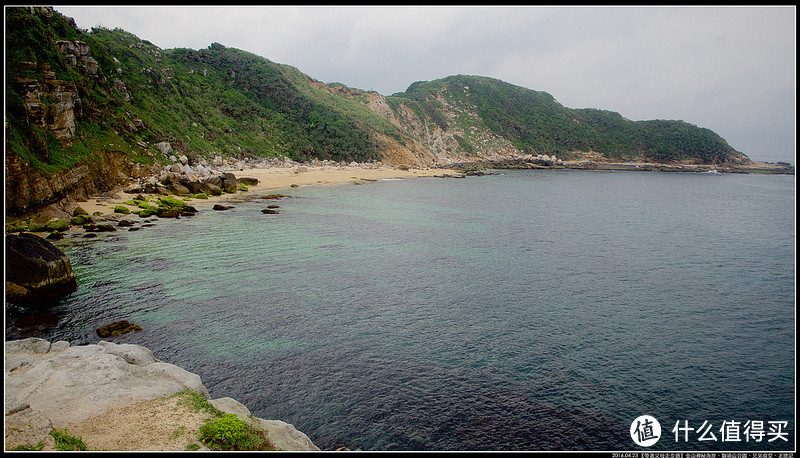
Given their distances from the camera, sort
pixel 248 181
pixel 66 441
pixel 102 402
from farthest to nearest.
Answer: pixel 248 181, pixel 102 402, pixel 66 441

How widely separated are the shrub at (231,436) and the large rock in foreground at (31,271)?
12.4 meters

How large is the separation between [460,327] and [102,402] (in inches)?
409

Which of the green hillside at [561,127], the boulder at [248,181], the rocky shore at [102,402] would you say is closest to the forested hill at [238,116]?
the green hillside at [561,127]

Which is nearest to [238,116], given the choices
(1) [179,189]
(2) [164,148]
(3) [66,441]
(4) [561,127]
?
(2) [164,148]

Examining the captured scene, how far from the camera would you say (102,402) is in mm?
7871

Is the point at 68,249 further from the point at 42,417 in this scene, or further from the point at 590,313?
the point at 590,313

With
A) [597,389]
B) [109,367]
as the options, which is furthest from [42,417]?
[597,389]

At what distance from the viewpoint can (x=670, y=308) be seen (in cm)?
1642

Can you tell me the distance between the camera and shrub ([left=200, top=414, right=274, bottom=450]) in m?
6.99

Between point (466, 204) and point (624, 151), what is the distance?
121m

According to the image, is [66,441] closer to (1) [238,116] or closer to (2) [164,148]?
(2) [164,148]

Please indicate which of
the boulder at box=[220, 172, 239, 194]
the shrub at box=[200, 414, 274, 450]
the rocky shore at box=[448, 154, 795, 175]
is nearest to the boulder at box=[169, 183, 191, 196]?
the boulder at box=[220, 172, 239, 194]

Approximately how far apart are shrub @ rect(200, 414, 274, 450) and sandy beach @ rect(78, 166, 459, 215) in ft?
94.4

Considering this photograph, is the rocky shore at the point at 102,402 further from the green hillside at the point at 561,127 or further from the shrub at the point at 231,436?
the green hillside at the point at 561,127
